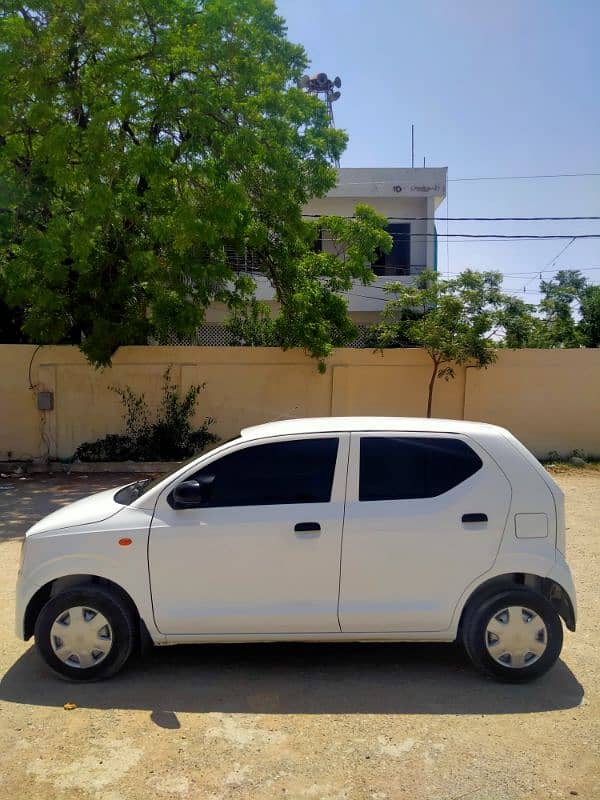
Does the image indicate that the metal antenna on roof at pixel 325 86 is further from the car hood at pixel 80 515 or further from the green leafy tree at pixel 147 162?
the car hood at pixel 80 515

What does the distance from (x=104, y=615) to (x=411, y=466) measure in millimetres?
2105

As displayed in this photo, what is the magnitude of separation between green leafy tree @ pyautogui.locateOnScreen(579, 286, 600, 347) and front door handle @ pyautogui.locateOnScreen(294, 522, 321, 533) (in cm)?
2104

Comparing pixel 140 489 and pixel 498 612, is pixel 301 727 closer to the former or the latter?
pixel 498 612

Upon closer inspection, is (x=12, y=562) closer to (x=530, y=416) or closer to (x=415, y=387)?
(x=415, y=387)

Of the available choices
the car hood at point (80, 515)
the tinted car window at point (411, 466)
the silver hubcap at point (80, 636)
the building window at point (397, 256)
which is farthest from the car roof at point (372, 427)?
the building window at point (397, 256)

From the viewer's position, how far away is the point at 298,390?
1484 cm

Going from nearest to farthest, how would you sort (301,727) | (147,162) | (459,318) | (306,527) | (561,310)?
(301,727), (306,527), (147,162), (459,318), (561,310)

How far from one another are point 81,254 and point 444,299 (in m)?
6.29

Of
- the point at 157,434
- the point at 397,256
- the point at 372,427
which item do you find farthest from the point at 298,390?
the point at 397,256

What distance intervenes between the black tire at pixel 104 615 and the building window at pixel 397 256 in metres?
20.5

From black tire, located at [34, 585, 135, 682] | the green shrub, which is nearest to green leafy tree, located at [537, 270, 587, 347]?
the green shrub

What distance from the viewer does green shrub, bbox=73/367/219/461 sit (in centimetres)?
1395

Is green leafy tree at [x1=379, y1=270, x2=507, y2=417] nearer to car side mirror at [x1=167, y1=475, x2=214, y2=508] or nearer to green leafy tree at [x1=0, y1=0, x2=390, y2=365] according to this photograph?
green leafy tree at [x1=0, y1=0, x2=390, y2=365]

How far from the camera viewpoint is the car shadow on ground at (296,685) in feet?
14.6
